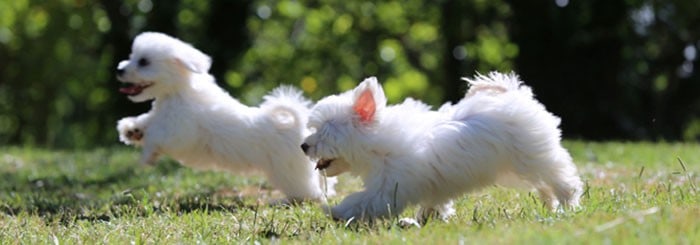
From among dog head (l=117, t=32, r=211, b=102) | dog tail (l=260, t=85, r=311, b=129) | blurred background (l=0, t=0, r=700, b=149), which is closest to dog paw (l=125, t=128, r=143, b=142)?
dog head (l=117, t=32, r=211, b=102)

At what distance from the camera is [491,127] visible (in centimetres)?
578

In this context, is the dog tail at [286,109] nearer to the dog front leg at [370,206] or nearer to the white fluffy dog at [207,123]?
the white fluffy dog at [207,123]

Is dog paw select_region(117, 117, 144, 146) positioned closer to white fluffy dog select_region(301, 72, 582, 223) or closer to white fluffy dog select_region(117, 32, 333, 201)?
white fluffy dog select_region(117, 32, 333, 201)

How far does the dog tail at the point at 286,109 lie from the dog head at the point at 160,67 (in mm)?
644

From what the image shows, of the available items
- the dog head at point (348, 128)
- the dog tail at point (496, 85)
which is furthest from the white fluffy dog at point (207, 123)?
the dog head at point (348, 128)

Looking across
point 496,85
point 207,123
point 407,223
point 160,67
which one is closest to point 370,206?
point 407,223

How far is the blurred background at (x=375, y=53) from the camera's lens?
56.7 feet

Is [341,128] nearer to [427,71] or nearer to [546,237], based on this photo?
[546,237]

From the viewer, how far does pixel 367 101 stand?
569cm

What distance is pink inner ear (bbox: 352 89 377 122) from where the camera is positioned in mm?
5684

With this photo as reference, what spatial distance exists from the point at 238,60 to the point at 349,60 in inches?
236

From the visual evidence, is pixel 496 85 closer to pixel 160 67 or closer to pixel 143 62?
pixel 160 67

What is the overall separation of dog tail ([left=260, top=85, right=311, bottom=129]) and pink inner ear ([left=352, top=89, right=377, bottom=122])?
1.87 meters

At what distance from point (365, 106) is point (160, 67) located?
263cm
